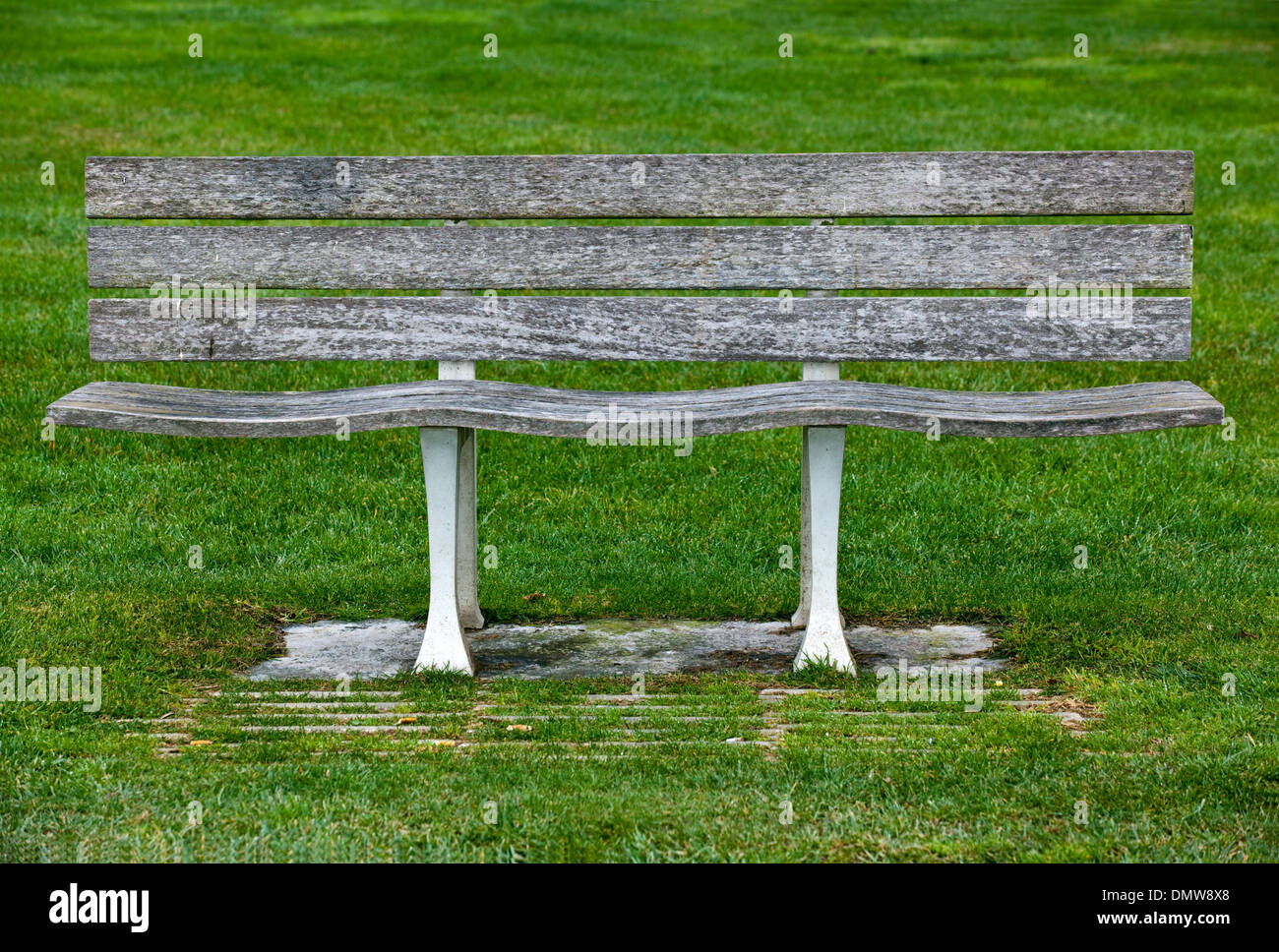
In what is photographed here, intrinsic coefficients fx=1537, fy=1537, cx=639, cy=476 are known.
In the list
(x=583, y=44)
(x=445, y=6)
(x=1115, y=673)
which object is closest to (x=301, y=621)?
(x=1115, y=673)

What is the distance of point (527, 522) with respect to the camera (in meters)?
5.63

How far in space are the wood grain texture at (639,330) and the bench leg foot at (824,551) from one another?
418mm

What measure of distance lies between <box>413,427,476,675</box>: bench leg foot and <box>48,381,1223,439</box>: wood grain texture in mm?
159

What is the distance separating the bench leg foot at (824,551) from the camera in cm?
423

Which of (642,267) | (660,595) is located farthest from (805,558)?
(642,267)

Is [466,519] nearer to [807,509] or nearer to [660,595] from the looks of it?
[660,595]

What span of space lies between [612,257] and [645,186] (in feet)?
0.76

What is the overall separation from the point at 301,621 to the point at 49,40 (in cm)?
1655

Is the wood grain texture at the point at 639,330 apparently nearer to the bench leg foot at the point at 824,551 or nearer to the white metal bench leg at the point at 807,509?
the white metal bench leg at the point at 807,509

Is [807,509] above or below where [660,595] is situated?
above

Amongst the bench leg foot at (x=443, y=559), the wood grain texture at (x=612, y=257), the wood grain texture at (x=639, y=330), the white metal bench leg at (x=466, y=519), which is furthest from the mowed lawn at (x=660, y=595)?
the wood grain texture at (x=612, y=257)

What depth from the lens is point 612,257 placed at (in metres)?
4.59

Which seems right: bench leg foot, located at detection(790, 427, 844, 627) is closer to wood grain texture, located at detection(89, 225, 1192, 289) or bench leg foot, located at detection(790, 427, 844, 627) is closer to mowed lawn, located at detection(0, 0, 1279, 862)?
mowed lawn, located at detection(0, 0, 1279, 862)

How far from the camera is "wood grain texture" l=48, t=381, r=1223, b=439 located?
401 centimetres
